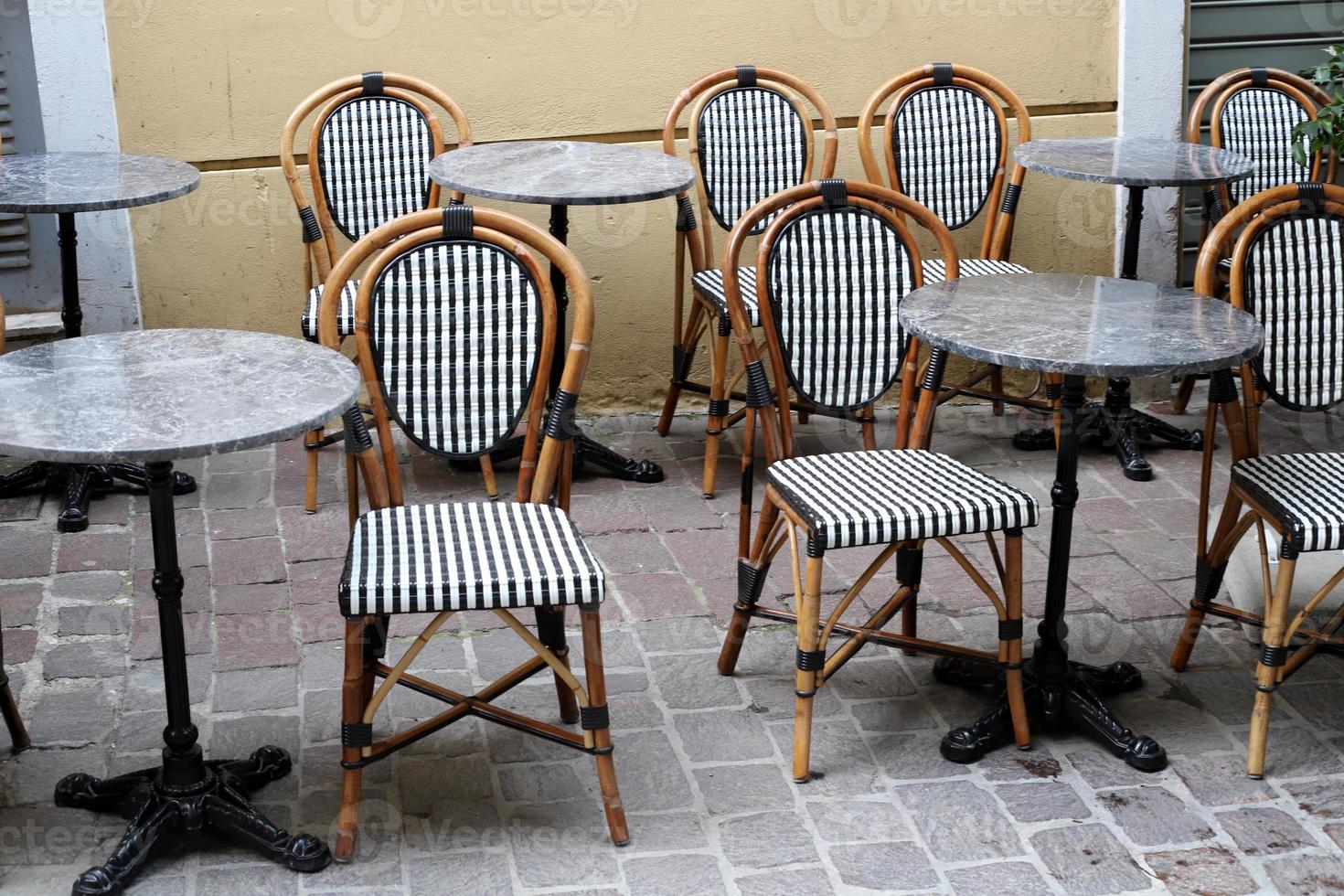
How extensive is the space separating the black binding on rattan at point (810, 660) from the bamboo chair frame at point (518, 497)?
464 mm

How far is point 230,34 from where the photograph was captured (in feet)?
18.2

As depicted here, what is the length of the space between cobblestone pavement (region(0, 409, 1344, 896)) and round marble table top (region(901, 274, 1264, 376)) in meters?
0.94

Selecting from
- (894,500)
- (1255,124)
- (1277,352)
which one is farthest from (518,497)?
(1255,124)

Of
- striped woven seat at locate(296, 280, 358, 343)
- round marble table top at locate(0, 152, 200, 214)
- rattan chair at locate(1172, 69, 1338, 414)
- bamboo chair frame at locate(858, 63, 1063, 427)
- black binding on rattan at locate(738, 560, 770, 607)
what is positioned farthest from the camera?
rattan chair at locate(1172, 69, 1338, 414)

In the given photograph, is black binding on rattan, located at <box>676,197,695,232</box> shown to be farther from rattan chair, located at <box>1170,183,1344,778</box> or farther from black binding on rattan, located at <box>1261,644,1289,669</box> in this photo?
black binding on rattan, located at <box>1261,644,1289,669</box>

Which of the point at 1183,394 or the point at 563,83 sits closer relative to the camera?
the point at 563,83

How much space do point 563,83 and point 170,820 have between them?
332 centimetres

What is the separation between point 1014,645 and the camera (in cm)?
365

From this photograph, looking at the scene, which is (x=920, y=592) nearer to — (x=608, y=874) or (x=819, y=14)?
(x=608, y=874)

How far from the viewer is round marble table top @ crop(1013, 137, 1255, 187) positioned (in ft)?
16.9

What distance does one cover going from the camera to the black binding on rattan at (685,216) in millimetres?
5434

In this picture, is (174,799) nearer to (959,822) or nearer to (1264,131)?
(959,822)

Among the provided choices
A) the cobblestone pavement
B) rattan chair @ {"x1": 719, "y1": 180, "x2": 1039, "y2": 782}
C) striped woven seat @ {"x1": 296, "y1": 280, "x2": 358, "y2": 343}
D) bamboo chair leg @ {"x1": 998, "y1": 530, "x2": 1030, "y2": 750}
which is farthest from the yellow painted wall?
bamboo chair leg @ {"x1": 998, "y1": 530, "x2": 1030, "y2": 750}

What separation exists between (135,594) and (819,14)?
3164 millimetres
